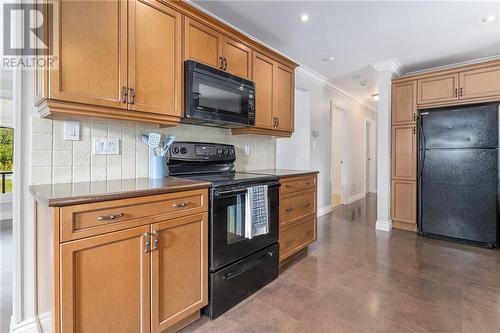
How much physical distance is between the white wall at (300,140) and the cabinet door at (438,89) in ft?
5.39

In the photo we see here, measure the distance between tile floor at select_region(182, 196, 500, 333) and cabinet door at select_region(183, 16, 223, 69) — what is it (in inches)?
78.0

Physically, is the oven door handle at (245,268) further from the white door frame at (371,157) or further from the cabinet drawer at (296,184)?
the white door frame at (371,157)

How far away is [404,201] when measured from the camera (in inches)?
152

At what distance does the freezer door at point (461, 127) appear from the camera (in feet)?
10.2

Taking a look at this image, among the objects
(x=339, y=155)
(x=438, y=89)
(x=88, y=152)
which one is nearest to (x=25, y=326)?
(x=88, y=152)

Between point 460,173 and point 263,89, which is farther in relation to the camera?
point 460,173

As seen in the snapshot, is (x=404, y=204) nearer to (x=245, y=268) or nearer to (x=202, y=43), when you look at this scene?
(x=245, y=268)

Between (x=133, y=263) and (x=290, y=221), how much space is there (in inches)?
63.9

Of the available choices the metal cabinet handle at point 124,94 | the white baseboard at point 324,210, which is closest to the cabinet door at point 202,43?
the metal cabinet handle at point 124,94

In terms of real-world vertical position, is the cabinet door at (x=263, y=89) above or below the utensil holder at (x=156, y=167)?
above

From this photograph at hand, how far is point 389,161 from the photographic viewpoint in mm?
3920

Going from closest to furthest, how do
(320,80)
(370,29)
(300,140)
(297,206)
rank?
(297,206)
(370,29)
(300,140)
(320,80)

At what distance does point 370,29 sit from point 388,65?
3.92 feet

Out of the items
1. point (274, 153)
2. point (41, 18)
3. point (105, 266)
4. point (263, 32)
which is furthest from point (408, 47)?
point (105, 266)
